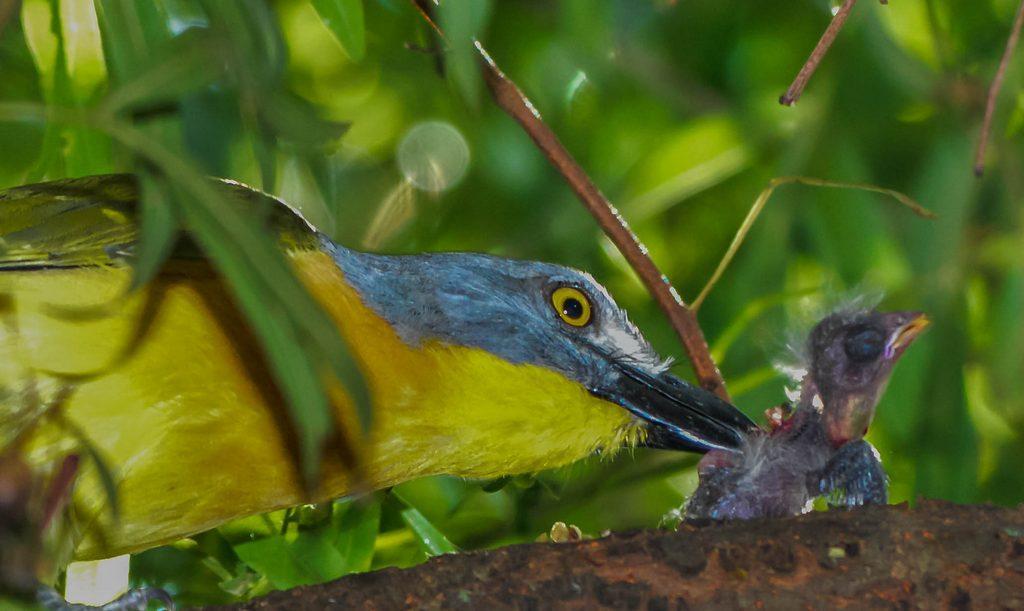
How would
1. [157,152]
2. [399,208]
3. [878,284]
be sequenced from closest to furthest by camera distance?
[157,152] < [878,284] < [399,208]

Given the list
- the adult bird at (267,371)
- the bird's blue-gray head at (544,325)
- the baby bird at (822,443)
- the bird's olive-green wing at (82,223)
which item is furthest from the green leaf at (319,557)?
the baby bird at (822,443)

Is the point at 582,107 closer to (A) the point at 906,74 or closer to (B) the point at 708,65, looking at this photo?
(B) the point at 708,65

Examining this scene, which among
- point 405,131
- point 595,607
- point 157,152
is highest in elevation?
point 405,131

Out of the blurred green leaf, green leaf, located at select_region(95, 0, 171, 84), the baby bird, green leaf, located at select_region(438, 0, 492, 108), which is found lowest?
the blurred green leaf

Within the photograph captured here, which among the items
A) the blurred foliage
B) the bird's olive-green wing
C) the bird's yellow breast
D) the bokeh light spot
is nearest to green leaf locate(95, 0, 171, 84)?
the blurred foliage

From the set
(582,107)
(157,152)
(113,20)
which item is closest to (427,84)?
(582,107)

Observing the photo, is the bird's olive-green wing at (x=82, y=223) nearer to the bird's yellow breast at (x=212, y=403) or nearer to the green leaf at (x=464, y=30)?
the bird's yellow breast at (x=212, y=403)

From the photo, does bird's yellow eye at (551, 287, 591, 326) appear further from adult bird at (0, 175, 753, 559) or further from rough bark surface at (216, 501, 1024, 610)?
rough bark surface at (216, 501, 1024, 610)

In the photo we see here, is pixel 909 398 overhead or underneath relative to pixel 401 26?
underneath

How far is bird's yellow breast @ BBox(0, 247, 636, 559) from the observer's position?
2375mm

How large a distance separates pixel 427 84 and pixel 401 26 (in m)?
0.19

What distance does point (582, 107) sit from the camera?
13.4 feet

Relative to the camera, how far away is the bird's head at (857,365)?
2.53m

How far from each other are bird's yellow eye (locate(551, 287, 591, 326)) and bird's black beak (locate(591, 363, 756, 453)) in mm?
152
